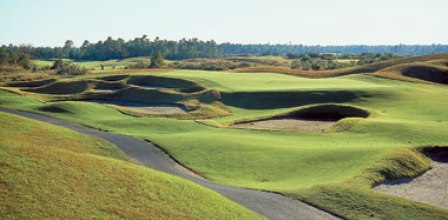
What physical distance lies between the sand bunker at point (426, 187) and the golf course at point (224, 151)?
22cm

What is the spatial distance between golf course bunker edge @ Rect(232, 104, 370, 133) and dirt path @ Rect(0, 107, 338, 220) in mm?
15007

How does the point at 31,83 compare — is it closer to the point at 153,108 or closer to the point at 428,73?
the point at 153,108

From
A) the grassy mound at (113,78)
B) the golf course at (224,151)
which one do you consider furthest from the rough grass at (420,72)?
the grassy mound at (113,78)

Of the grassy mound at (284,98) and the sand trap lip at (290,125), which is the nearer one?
the sand trap lip at (290,125)

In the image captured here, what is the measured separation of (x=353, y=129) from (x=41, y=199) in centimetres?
3054

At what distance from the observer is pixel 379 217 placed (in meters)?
21.5

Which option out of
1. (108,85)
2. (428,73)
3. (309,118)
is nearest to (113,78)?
(108,85)

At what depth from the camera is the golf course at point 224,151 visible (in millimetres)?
20469

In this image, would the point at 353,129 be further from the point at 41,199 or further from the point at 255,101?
the point at 41,199

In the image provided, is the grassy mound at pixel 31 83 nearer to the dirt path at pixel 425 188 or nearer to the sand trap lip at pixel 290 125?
the sand trap lip at pixel 290 125

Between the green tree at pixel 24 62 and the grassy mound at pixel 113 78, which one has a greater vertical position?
the green tree at pixel 24 62

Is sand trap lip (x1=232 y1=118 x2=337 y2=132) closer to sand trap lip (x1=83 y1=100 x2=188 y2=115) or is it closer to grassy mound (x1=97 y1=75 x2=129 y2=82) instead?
sand trap lip (x1=83 y1=100 x2=188 y2=115)

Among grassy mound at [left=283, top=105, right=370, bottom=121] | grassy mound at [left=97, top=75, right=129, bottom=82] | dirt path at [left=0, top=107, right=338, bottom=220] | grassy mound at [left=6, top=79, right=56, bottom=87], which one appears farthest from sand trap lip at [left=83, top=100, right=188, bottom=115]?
grassy mound at [left=6, top=79, right=56, bottom=87]

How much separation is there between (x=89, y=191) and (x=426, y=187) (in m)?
19.0
